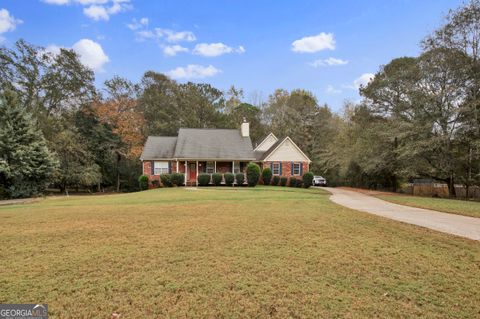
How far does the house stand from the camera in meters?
25.1

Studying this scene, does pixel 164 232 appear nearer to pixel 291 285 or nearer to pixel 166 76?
pixel 291 285

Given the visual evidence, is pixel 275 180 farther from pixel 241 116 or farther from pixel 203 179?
pixel 241 116

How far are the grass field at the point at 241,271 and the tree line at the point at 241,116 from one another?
49.0 feet

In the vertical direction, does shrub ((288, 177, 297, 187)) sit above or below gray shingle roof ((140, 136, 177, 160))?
below

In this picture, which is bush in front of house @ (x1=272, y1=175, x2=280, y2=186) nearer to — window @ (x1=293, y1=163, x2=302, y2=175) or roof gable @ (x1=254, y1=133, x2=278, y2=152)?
window @ (x1=293, y1=163, x2=302, y2=175)

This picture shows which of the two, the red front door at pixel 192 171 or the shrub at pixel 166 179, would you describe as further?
the red front door at pixel 192 171

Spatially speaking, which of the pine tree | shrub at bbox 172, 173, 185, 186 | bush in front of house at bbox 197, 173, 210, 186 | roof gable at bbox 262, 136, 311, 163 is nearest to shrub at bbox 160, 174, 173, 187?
shrub at bbox 172, 173, 185, 186

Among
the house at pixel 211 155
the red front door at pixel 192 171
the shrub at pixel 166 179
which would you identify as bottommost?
the shrub at pixel 166 179

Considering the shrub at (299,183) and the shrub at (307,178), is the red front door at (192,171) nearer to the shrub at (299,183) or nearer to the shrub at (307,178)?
the shrub at (299,183)

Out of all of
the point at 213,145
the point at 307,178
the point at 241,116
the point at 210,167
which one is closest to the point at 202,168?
the point at 210,167

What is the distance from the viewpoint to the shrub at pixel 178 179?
2342cm

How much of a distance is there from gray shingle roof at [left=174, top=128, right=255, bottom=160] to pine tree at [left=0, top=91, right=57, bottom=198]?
33.5ft

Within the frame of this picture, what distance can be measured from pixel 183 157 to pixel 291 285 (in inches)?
848


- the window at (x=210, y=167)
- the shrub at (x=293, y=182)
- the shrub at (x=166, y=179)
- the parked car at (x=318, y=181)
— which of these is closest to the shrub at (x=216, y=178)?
the window at (x=210, y=167)
